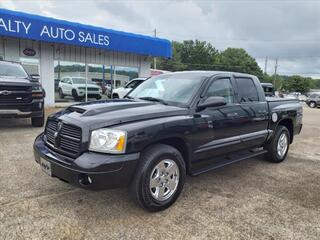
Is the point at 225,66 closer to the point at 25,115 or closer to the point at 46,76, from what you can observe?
the point at 46,76

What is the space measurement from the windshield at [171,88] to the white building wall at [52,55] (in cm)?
1034

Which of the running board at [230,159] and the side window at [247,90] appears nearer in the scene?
the running board at [230,159]

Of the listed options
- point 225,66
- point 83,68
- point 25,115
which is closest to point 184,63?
point 225,66

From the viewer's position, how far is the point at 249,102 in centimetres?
504

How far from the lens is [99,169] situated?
9.76 ft

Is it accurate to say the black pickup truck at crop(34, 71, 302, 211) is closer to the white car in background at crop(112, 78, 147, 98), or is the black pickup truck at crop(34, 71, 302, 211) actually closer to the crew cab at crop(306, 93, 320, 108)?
the white car in background at crop(112, 78, 147, 98)

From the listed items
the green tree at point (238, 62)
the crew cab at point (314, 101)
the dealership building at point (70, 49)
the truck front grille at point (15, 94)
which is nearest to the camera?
the truck front grille at point (15, 94)

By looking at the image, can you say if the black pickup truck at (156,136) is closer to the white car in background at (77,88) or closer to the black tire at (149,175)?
the black tire at (149,175)

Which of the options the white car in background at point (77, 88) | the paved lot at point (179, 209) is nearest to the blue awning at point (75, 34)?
the white car in background at point (77, 88)

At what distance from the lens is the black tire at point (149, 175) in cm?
321

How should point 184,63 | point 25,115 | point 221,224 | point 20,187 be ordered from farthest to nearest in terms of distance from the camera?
1. point 184,63
2. point 25,115
3. point 20,187
4. point 221,224

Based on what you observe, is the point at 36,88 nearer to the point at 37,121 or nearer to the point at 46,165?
the point at 37,121

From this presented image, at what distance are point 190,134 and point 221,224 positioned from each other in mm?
1137

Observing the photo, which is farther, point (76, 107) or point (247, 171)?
point (247, 171)
